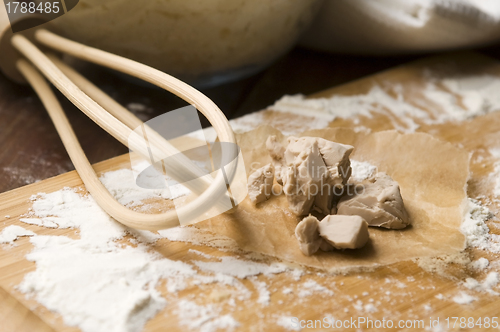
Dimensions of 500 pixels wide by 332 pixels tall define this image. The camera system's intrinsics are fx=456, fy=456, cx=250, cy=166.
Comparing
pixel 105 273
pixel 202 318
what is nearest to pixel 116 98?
pixel 105 273

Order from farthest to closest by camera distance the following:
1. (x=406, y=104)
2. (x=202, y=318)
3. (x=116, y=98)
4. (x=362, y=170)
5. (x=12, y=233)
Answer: (x=116, y=98) → (x=406, y=104) → (x=362, y=170) → (x=12, y=233) → (x=202, y=318)

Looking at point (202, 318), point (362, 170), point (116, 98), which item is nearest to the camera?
point (202, 318)

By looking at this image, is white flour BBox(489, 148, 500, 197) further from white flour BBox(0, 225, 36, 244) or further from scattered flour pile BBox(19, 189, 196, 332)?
white flour BBox(0, 225, 36, 244)

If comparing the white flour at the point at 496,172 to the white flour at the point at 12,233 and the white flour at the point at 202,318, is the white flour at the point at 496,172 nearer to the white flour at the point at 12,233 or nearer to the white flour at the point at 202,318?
the white flour at the point at 202,318

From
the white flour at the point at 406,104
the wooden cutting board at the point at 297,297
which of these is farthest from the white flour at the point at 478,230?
the white flour at the point at 406,104

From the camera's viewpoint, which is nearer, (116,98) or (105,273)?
(105,273)

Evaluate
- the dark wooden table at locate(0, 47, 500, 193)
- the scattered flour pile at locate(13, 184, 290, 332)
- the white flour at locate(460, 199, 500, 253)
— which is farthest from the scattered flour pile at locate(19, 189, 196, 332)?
the white flour at locate(460, 199, 500, 253)

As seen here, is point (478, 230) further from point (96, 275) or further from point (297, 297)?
point (96, 275)

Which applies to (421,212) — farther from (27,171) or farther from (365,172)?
(27,171)
